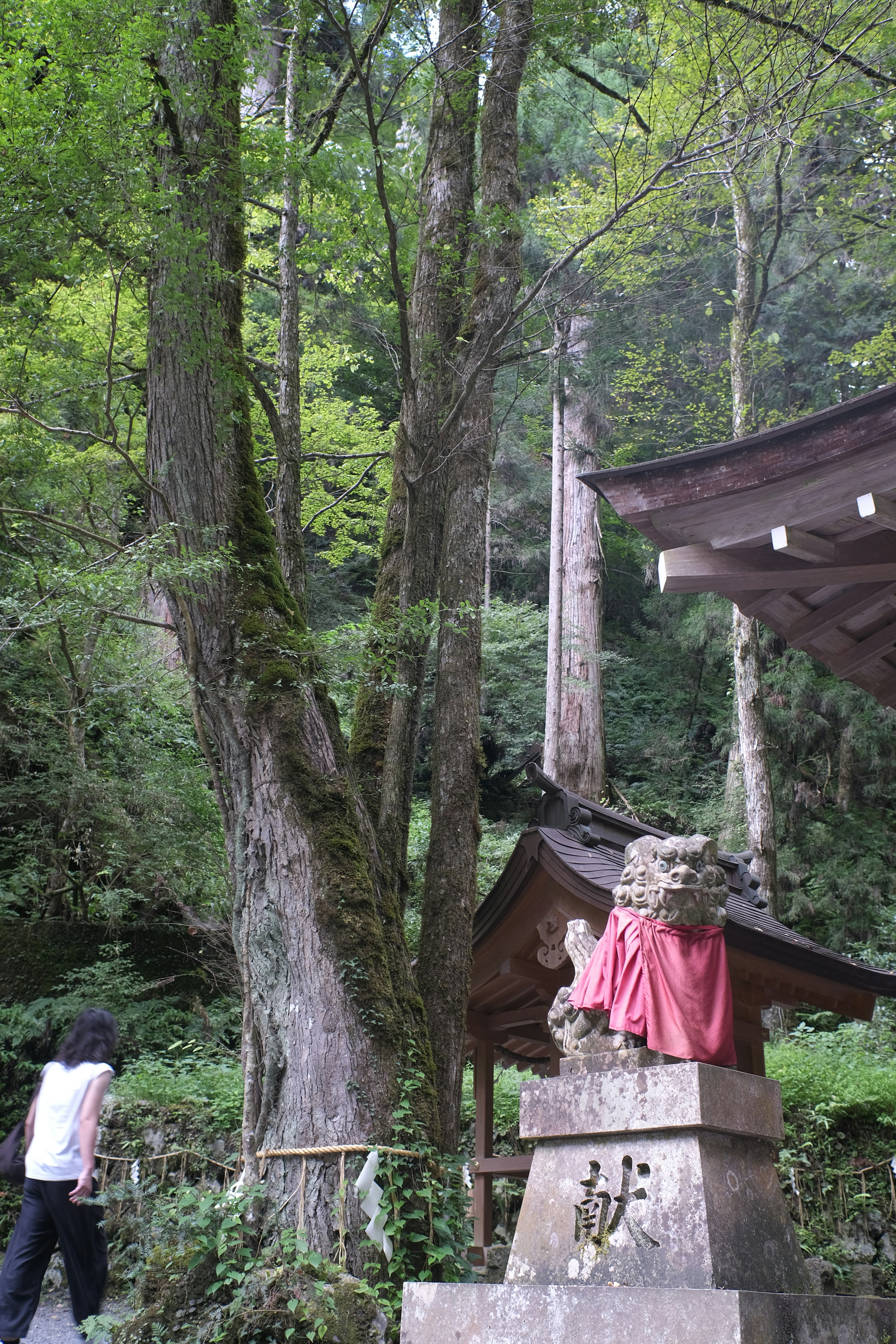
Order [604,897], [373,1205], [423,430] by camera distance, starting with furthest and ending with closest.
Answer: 1. [423,430]
2. [604,897]
3. [373,1205]

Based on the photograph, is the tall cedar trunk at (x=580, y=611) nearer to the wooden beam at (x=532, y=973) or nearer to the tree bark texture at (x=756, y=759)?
the tree bark texture at (x=756, y=759)

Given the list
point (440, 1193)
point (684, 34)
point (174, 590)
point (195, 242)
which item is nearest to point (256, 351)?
point (684, 34)

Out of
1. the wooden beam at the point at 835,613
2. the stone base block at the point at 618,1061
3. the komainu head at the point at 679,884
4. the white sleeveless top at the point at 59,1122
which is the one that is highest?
the wooden beam at the point at 835,613

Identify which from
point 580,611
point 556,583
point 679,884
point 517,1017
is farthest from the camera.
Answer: point 556,583

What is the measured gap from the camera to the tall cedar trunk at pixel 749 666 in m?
10.4

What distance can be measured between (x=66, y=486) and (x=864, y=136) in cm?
1514

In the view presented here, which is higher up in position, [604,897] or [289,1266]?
[604,897]

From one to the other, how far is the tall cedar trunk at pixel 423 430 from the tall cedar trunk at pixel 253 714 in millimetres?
371

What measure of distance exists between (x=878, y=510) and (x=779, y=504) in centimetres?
37

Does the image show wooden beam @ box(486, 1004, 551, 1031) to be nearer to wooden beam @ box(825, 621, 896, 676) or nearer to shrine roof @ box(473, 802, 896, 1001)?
shrine roof @ box(473, 802, 896, 1001)

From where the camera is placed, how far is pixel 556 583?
14.2m

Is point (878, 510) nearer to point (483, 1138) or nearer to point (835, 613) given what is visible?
point (835, 613)

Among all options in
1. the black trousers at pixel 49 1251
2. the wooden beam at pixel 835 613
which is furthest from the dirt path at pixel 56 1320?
the wooden beam at pixel 835 613

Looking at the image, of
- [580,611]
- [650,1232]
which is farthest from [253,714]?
[580,611]
